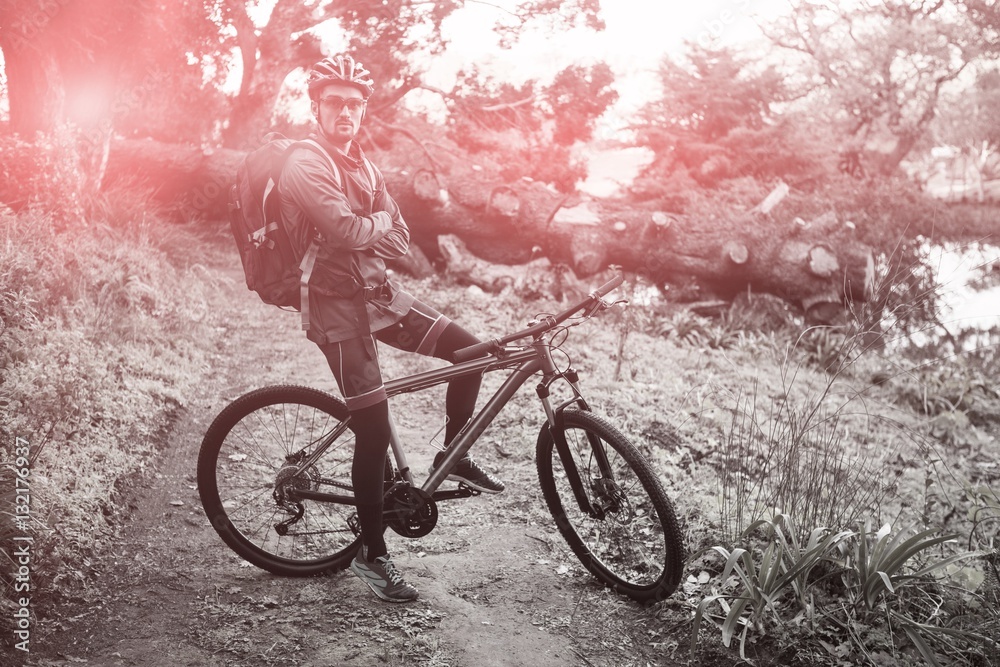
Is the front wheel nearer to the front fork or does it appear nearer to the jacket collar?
the front fork

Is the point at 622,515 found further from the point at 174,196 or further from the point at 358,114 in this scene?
the point at 174,196

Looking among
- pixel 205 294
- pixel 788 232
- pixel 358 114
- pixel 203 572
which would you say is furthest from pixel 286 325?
pixel 788 232

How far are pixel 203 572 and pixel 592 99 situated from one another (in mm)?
8001

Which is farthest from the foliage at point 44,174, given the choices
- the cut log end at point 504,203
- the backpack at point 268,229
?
the cut log end at point 504,203

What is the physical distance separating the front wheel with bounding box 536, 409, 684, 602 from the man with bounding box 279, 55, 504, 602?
72 centimetres

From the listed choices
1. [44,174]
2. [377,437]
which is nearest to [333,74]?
[377,437]

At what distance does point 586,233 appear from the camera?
961 cm

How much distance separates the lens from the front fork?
333 centimetres

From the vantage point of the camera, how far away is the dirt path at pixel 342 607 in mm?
3039

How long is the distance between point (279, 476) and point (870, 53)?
17812 millimetres

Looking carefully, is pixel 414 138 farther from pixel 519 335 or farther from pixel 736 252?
pixel 519 335

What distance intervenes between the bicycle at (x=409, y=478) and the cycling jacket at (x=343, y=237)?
0.38 meters

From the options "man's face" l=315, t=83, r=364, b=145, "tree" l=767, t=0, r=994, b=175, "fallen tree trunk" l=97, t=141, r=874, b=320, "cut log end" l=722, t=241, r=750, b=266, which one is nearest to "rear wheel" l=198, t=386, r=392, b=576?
"man's face" l=315, t=83, r=364, b=145

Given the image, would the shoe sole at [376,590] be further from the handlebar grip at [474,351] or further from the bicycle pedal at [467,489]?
the handlebar grip at [474,351]
